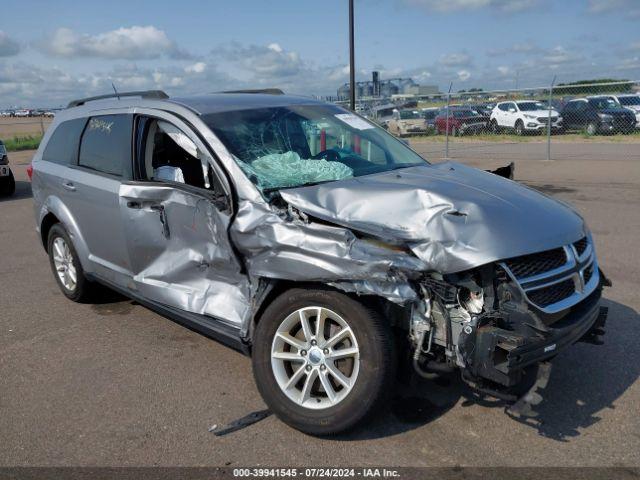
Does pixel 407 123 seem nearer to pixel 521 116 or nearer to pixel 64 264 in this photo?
pixel 521 116

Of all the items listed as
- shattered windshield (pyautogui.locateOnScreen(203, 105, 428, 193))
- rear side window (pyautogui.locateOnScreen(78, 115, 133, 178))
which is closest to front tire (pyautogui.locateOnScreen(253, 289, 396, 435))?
shattered windshield (pyautogui.locateOnScreen(203, 105, 428, 193))

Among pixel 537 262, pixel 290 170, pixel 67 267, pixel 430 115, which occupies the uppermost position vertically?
pixel 290 170

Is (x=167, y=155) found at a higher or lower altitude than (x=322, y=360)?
higher

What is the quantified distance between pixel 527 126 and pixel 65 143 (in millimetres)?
21534

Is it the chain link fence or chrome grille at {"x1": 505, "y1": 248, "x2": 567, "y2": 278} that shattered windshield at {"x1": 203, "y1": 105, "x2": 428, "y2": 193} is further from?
the chain link fence

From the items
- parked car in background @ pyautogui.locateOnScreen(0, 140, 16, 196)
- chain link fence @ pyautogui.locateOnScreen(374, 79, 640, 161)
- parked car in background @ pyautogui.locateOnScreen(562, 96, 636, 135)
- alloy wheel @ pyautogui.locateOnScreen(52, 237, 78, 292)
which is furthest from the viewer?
parked car in background @ pyautogui.locateOnScreen(562, 96, 636, 135)

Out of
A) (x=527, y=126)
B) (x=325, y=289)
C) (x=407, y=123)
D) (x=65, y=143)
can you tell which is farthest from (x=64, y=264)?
(x=527, y=126)

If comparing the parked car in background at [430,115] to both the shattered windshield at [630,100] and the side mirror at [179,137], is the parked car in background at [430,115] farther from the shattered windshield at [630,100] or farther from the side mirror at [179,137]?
the side mirror at [179,137]

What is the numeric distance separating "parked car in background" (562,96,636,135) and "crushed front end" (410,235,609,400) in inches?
817

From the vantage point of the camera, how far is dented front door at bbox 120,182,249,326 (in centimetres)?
373

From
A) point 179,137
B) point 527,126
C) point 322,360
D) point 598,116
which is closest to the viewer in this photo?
point 322,360

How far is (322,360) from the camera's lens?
10.9 feet

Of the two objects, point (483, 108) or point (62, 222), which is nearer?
point (62, 222)

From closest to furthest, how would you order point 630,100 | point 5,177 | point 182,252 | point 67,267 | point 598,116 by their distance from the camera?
1. point 182,252
2. point 67,267
3. point 5,177
4. point 598,116
5. point 630,100
